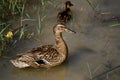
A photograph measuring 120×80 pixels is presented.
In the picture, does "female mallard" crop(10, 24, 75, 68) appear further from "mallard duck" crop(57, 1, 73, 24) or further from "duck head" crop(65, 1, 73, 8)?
"duck head" crop(65, 1, 73, 8)

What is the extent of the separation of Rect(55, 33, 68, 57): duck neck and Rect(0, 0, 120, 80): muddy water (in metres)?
0.20

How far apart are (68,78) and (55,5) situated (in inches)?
A: 80.4

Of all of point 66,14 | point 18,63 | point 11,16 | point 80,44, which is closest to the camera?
point 18,63

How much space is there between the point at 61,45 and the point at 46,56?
299mm

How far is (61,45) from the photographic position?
5.90 m

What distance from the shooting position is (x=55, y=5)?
7.25m

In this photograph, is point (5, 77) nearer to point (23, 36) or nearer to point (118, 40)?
point (23, 36)

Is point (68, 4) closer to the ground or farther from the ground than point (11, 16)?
farther from the ground

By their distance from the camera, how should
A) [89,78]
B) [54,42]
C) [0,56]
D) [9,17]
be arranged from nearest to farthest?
1. [89,78]
2. [0,56]
3. [54,42]
4. [9,17]

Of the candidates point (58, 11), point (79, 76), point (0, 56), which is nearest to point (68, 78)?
point (79, 76)

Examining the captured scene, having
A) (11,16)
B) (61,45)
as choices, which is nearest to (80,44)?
(61,45)

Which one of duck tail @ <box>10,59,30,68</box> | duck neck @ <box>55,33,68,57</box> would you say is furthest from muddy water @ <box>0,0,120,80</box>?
duck neck @ <box>55,33,68,57</box>

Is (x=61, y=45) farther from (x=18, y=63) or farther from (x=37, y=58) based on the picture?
(x=18, y=63)

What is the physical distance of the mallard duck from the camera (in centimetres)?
672
